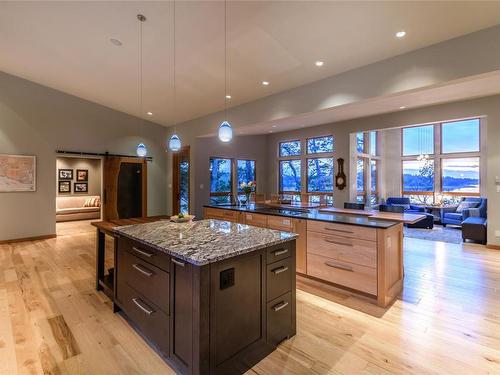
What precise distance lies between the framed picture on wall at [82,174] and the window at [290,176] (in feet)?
23.8

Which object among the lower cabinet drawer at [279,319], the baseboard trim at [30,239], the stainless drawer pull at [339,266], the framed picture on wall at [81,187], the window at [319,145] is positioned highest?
the window at [319,145]

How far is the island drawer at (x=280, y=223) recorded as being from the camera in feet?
11.5

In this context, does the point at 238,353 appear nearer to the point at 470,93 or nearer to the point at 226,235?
the point at 226,235

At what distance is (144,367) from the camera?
185 cm

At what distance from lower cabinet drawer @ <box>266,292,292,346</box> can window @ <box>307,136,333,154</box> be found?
6667 mm

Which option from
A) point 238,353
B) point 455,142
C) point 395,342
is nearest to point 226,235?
point 238,353

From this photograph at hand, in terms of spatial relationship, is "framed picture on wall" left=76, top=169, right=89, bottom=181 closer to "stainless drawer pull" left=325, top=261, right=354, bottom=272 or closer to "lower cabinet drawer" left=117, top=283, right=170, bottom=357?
"lower cabinet drawer" left=117, top=283, right=170, bottom=357

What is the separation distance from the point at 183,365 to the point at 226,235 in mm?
922

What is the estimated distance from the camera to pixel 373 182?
376 inches

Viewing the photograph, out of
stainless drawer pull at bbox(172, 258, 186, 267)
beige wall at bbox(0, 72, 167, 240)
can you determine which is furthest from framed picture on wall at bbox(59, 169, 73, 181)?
stainless drawer pull at bbox(172, 258, 186, 267)

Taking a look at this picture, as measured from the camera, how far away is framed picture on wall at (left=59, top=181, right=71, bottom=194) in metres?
8.94

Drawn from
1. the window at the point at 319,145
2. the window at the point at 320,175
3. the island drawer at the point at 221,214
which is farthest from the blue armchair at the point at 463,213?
the island drawer at the point at 221,214

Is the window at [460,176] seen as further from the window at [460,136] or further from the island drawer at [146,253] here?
the island drawer at [146,253]

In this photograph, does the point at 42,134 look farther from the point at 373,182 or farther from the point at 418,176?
the point at 418,176
